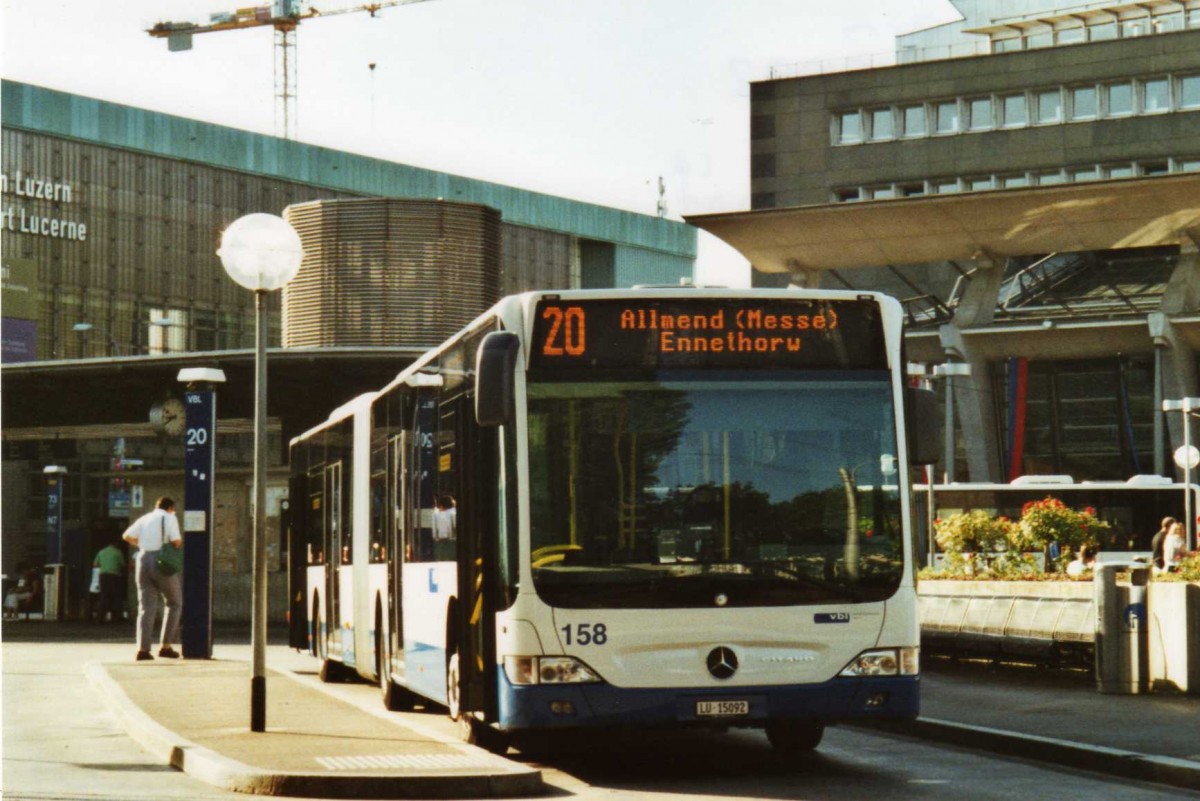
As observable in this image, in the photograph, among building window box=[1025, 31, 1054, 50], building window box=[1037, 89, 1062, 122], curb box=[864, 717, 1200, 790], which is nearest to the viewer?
curb box=[864, 717, 1200, 790]

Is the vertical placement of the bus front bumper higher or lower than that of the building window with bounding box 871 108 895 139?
lower

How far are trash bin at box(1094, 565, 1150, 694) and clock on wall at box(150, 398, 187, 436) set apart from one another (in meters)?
23.5

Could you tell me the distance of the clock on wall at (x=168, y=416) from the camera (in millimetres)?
37031

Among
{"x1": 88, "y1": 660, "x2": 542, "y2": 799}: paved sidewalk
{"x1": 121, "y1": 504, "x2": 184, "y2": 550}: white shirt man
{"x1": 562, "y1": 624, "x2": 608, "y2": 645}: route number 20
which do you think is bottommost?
{"x1": 88, "y1": 660, "x2": 542, "y2": 799}: paved sidewalk

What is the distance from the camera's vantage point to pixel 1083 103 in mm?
76562

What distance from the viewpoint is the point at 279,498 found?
3722 centimetres

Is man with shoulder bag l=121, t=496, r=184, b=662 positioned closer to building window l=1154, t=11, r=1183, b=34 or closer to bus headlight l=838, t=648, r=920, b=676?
bus headlight l=838, t=648, r=920, b=676

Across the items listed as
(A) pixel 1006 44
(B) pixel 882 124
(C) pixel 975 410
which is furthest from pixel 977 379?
(A) pixel 1006 44

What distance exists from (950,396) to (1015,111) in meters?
19.3

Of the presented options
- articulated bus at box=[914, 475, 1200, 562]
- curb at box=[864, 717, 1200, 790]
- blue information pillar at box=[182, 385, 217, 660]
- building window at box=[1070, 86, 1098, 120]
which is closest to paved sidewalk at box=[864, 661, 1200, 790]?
curb at box=[864, 717, 1200, 790]

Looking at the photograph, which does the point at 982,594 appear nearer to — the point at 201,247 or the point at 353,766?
the point at 353,766

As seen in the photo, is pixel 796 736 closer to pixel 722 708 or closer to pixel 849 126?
A: pixel 722 708

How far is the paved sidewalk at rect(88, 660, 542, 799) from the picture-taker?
1045 cm

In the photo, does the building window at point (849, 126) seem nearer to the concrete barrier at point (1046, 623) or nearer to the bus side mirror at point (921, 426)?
the concrete barrier at point (1046, 623)
